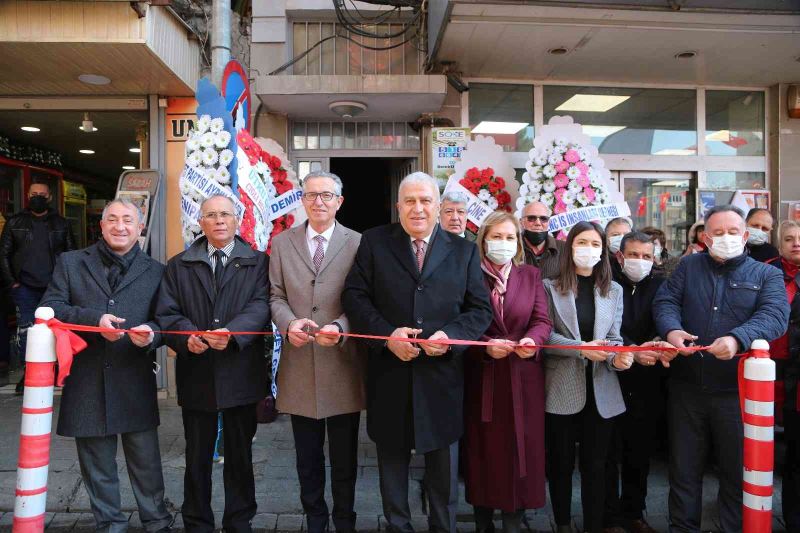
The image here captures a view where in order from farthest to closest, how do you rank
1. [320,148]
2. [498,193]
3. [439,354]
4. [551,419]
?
[320,148] < [498,193] < [551,419] < [439,354]

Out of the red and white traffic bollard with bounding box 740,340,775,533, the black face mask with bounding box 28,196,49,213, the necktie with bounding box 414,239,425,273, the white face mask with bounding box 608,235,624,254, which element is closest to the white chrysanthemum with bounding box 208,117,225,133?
the necktie with bounding box 414,239,425,273

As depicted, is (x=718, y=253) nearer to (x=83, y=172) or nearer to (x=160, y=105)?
(x=160, y=105)

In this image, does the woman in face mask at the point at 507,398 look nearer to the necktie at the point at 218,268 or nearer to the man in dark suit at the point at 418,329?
the man in dark suit at the point at 418,329

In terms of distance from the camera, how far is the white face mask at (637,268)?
358 cm

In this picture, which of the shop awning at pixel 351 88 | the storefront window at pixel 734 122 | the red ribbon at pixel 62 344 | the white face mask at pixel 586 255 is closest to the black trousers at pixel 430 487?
the white face mask at pixel 586 255

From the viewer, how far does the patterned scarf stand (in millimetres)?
3240

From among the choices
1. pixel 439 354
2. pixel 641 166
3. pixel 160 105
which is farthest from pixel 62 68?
pixel 641 166

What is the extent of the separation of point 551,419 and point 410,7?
5.13 metres

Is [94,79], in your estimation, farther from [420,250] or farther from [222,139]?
[420,250]

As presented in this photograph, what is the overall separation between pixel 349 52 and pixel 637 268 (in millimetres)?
4775

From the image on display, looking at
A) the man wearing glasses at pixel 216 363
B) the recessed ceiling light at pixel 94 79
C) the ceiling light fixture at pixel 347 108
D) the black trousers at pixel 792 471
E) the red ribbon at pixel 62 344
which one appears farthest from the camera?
the ceiling light fixture at pixel 347 108

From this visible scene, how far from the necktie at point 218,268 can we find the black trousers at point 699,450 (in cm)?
278

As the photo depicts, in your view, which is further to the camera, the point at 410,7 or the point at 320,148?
the point at 320,148

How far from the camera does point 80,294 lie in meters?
3.23
